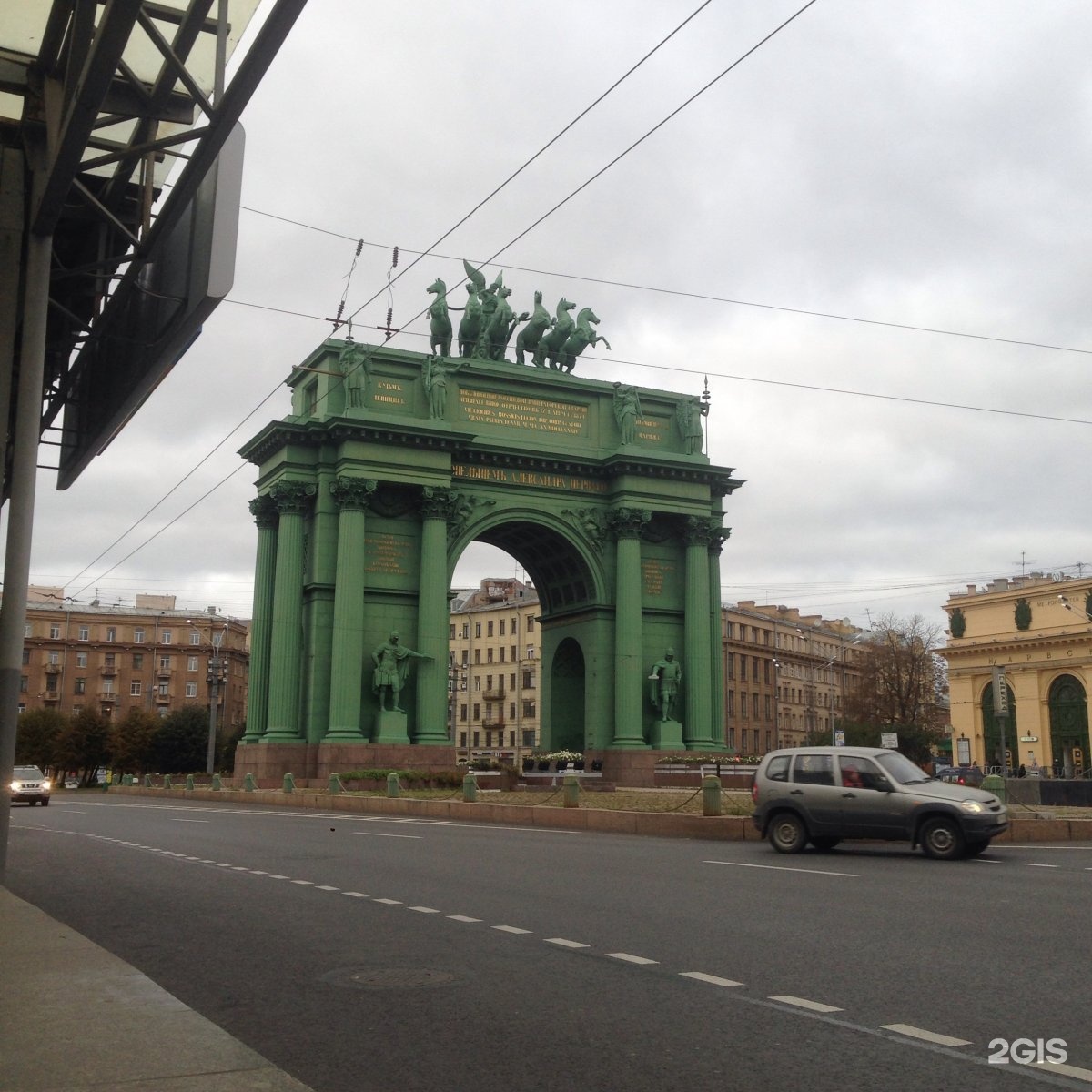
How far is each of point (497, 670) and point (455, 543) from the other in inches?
2273

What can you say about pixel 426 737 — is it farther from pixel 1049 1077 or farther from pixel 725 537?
pixel 1049 1077

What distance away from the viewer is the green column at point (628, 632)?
50406 mm

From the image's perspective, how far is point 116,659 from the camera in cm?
11750

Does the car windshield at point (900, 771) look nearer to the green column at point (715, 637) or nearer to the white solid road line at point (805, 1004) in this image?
the white solid road line at point (805, 1004)

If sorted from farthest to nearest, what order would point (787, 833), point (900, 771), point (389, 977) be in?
point (787, 833) → point (900, 771) → point (389, 977)

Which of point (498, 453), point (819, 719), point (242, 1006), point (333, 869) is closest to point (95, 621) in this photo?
point (819, 719)

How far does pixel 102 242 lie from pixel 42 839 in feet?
43.1

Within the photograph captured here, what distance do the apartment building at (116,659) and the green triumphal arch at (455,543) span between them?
67.4 metres

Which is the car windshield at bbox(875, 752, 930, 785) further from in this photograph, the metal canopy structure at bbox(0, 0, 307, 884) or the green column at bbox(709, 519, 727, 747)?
the green column at bbox(709, 519, 727, 747)

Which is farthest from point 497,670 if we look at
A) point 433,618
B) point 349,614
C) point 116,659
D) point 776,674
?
point 349,614

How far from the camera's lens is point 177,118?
10961 mm

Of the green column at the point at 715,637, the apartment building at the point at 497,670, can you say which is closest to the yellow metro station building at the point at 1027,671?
the green column at the point at 715,637

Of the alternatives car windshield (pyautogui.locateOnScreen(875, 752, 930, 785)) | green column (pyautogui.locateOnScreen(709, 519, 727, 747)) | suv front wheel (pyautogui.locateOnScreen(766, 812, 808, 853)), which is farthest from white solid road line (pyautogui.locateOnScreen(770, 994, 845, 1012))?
green column (pyautogui.locateOnScreen(709, 519, 727, 747))

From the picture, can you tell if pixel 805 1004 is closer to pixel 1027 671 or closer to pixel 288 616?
pixel 288 616
